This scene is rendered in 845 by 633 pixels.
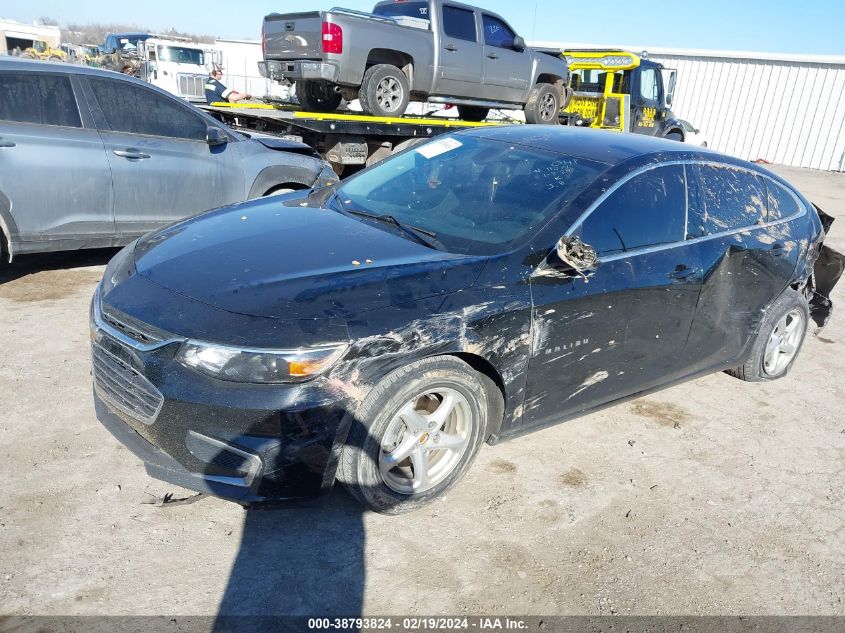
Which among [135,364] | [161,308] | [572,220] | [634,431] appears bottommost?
[634,431]

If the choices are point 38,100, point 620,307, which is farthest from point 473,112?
point 620,307

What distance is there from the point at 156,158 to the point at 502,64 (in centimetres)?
683

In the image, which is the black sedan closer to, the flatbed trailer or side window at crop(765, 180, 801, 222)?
side window at crop(765, 180, 801, 222)

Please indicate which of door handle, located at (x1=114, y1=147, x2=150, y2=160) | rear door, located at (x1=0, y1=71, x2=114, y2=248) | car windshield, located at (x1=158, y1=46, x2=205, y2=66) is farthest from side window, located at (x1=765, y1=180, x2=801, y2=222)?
car windshield, located at (x1=158, y1=46, x2=205, y2=66)

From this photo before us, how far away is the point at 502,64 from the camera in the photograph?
11.0 m

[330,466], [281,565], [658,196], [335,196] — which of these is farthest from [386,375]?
[658,196]

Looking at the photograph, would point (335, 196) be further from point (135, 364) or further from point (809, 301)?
point (809, 301)

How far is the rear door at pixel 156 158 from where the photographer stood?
5688 millimetres

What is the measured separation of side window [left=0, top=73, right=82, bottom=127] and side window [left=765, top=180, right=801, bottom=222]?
17.3ft

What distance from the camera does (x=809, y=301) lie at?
5270 mm

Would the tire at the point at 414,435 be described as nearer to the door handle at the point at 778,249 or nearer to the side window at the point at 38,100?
the door handle at the point at 778,249

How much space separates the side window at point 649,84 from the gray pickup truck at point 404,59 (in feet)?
11.3

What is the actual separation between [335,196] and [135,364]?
5.82ft

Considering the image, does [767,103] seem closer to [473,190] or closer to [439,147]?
[439,147]
